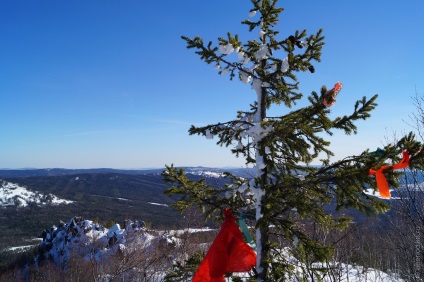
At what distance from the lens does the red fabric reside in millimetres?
4328

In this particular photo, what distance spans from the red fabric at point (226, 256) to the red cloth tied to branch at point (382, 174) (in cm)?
221

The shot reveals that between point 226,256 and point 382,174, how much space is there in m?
2.44

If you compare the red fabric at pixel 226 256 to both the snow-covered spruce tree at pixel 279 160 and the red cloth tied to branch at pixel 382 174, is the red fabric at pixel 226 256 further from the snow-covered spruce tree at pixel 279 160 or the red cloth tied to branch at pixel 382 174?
the red cloth tied to branch at pixel 382 174

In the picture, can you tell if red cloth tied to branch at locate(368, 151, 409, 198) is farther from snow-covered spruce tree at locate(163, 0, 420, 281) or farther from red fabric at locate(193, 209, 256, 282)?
red fabric at locate(193, 209, 256, 282)

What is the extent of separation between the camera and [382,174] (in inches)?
140

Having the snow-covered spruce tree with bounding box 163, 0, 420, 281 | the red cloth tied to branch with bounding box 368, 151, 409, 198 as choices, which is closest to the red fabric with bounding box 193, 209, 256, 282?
the snow-covered spruce tree with bounding box 163, 0, 420, 281

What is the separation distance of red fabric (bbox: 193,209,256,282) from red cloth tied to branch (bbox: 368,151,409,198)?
2.21 m

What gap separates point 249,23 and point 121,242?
43536 millimetres

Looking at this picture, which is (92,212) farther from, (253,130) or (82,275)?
(253,130)

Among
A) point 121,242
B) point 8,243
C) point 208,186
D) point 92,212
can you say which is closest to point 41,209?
point 92,212

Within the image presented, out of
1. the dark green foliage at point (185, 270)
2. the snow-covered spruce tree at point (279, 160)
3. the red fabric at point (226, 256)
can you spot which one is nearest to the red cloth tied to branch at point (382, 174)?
the snow-covered spruce tree at point (279, 160)

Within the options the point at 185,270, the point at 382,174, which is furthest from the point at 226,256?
the point at 382,174

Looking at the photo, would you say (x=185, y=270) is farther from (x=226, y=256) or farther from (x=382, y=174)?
(x=382, y=174)

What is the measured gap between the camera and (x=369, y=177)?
3740 millimetres
